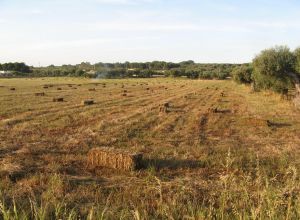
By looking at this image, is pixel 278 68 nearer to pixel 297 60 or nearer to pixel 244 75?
pixel 297 60

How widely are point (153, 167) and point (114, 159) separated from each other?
1.20 metres

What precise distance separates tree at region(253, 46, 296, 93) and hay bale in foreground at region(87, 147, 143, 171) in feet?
106

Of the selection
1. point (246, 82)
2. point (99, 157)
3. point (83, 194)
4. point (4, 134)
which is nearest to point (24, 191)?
point (83, 194)

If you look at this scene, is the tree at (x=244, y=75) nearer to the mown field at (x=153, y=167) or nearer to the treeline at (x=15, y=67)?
the mown field at (x=153, y=167)

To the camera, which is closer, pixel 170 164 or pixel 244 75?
pixel 170 164

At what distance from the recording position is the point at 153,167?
1204 centimetres

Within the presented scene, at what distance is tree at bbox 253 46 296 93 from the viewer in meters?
41.2

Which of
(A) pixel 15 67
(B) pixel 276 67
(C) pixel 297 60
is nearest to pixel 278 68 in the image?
(B) pixel 276 67

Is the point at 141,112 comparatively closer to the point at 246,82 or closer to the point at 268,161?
the point at 268,161

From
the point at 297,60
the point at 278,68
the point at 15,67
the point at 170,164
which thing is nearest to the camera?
the point at 170,164

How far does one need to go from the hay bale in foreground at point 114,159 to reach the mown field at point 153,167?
0.31 meters

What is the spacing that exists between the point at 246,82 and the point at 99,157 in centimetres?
6769

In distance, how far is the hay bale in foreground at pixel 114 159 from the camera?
12.0 metres

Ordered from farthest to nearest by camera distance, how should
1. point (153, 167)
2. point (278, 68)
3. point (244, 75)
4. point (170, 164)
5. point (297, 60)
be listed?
point (244, 75) < point (278, 68) < point (297, 60) < point (170, 164) < point (153, 167)
